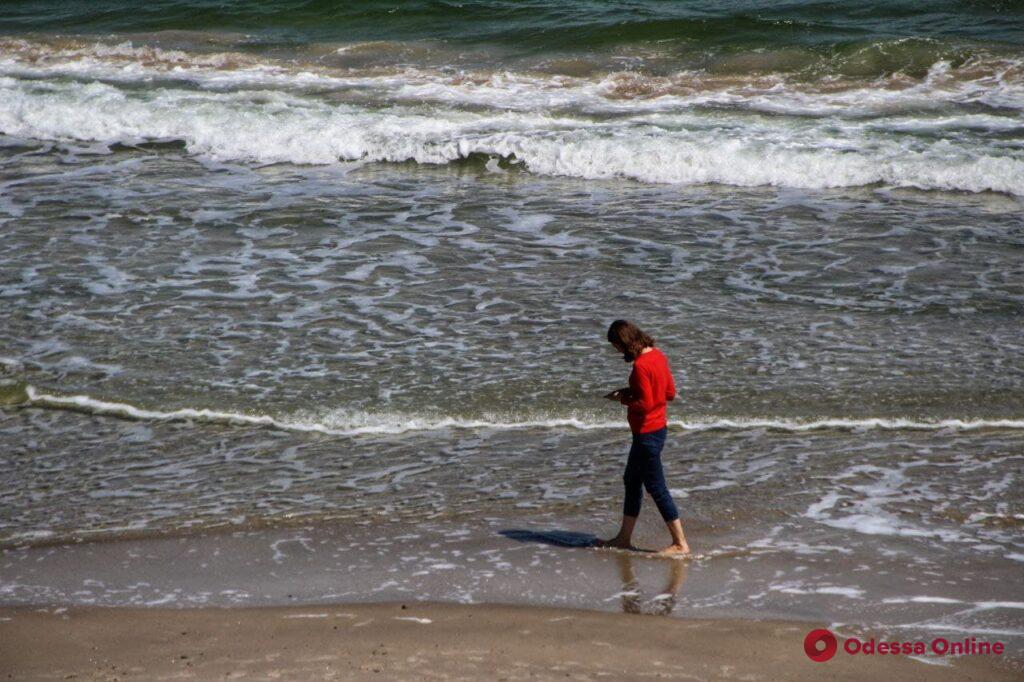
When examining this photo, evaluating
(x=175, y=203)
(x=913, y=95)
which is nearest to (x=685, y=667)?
(x=175, y=203)

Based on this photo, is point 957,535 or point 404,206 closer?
point 957,535

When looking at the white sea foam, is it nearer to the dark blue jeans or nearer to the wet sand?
the dark blue jeans

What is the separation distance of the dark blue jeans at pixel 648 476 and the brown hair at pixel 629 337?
0.44 meters

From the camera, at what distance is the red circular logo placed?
5281mm

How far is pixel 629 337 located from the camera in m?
6.43

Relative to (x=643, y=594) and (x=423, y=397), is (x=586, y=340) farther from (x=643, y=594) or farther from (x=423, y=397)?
(x=643, y=594)

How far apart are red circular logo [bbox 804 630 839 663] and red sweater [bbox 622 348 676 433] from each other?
4.87ft

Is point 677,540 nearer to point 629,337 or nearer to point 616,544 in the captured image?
point 616,544

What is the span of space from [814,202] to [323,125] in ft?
22.1

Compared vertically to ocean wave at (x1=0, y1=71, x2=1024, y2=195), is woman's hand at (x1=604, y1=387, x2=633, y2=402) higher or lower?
lower

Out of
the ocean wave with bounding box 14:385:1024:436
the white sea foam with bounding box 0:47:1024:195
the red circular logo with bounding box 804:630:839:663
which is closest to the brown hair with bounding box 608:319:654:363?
the red circular logo with bounding box 804:630:839:663

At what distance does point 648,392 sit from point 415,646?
1.93m

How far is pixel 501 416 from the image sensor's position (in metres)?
8.40

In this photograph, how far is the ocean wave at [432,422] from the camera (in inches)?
322
